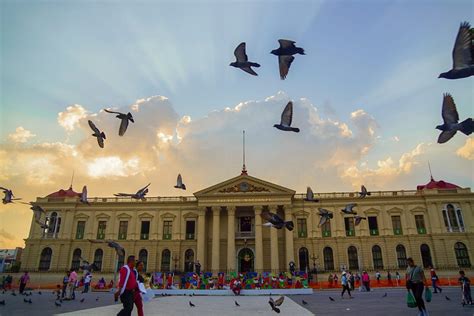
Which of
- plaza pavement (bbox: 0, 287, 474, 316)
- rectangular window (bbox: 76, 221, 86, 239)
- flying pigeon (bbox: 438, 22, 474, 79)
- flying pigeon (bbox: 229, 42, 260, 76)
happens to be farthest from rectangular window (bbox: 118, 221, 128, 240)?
flying pigeon (bbox: 438, 22, 474, 79)

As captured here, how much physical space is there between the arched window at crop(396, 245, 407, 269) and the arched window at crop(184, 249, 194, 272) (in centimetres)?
2600

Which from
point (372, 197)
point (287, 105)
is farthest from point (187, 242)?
point (287, 105)

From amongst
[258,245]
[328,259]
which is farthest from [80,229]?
[328,259]

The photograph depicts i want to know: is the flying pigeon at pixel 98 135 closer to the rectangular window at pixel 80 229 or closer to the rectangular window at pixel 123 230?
the rectangular window at pixel 123 230

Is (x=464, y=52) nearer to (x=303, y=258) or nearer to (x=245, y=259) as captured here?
(x=303, y=258)

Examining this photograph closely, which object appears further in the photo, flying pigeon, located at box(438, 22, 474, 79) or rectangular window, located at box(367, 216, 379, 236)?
rectangular window, located at box(367, 216, 379, 236)

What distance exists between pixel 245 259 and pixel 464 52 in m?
39.5

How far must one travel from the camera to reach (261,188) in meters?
43.1

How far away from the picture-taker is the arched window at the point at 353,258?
41.8 m

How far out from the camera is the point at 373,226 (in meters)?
43.3

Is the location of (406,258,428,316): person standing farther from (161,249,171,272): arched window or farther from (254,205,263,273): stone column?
(161,249,171,272): arched window

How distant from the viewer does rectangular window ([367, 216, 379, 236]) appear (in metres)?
42.8

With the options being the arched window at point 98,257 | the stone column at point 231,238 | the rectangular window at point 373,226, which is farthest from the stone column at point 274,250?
the arched window at point 98,257

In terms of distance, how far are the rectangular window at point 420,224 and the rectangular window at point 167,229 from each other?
32.1 meters
